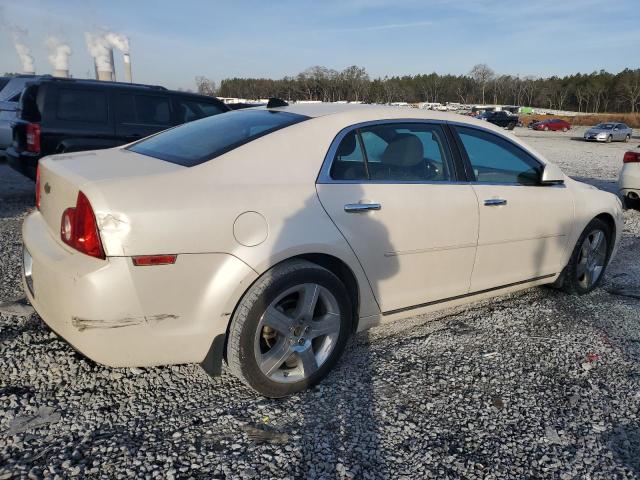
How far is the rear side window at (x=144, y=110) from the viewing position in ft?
23.7

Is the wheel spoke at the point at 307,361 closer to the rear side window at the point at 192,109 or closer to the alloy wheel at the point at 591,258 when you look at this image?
the alloy wheel at the point at 591,258

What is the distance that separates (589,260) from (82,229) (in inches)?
163

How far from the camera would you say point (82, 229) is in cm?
229

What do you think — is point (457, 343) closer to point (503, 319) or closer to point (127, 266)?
point (503, 319)

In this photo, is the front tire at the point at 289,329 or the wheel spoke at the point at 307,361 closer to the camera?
the front tire at the point at 289,329

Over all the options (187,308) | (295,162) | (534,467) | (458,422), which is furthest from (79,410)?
(534,467)

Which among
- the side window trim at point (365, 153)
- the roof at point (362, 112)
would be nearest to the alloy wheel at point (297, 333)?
the side window trim at point (365, 153)

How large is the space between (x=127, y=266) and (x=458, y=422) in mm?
1799

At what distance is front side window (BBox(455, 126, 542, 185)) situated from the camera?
3.57m

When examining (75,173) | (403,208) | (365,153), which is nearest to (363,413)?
(403,208)

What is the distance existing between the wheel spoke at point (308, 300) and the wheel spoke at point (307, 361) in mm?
199

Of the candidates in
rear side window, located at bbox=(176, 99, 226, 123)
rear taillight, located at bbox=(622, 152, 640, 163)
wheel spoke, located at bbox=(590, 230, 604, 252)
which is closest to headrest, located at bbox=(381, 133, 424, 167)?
wheel spoke, located at bbox=(590, 230, 604, 252)

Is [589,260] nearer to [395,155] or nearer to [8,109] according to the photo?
[395,155]

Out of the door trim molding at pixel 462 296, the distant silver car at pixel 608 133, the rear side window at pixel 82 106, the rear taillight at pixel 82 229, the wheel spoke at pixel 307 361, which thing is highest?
the distant silver car at pixel 608 133
